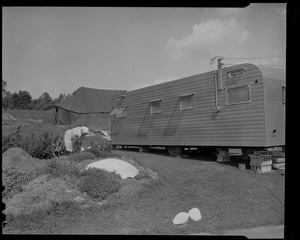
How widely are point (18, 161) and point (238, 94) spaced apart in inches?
290

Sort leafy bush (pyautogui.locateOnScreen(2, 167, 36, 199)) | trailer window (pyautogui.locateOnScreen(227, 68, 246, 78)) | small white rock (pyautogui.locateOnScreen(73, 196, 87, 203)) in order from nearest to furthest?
small white rock (pyautogui.locateOnScreen(73, 196, 87, 203)), leafy bush (pyautogui.locateOnScreen(2, 167, 36, 199)), trailer window (pyautogui.locateOnScreen(227, 68, 246, 78))

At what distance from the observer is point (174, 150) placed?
13.3m

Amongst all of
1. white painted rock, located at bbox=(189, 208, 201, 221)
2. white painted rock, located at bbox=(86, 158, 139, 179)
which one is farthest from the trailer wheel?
white painted rock, located at bbox=(189, 208, 201, 221)

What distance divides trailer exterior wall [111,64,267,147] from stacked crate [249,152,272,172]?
0.37 meters

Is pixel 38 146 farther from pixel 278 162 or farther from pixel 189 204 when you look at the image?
pixel 278 162

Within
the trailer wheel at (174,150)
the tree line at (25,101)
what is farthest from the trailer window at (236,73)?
the tree line at (25,101)

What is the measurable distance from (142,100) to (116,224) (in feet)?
32.2

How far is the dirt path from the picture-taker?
520 centimetres

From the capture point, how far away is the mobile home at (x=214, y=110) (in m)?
9.63

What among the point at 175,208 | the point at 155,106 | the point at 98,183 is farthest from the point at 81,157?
the point at 155,106

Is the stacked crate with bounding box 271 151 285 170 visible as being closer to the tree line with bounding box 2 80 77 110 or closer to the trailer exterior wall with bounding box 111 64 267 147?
the trailer exterior wall with bounding box 111 64 267 147
